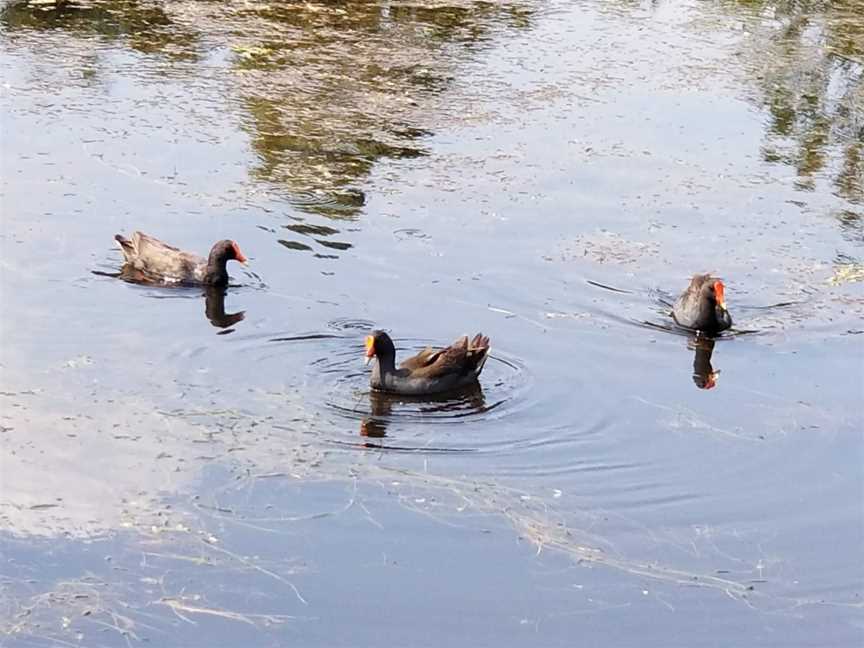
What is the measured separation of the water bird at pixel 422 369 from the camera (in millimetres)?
9867

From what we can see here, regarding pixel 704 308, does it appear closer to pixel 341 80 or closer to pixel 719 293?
pixel 719 293

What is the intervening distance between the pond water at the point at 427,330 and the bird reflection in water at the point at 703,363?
6 cm

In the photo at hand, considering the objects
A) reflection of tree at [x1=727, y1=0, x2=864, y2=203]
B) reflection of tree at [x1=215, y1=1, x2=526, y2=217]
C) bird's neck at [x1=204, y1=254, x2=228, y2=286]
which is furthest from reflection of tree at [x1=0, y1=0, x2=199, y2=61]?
reflection of tree at [x1=727, y1=0, x2=864, y2=203]

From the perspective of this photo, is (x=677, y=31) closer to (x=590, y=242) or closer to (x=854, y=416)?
(x=590, y=242)

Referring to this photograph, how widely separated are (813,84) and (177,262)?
8.95 meters

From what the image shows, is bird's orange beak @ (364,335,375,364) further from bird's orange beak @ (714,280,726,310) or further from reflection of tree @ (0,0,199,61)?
reflection of tree @ (0,0,199,61)

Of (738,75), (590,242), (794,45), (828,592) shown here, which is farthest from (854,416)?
(794,45)

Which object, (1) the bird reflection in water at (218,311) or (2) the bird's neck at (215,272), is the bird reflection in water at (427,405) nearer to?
(1) the bird reflection in water at (218,311)

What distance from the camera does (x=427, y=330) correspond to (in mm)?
10859

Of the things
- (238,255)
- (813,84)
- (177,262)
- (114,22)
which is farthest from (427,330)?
(114,22)

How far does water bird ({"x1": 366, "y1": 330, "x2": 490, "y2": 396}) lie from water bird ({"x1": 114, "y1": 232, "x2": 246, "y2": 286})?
2.14 meters

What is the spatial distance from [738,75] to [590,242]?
588 centimetres

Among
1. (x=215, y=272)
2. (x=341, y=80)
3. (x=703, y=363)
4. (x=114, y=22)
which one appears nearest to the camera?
(x=703, y=363)

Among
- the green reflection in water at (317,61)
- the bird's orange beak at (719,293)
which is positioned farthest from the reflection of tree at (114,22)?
the bird's orange beak at (719,293)
